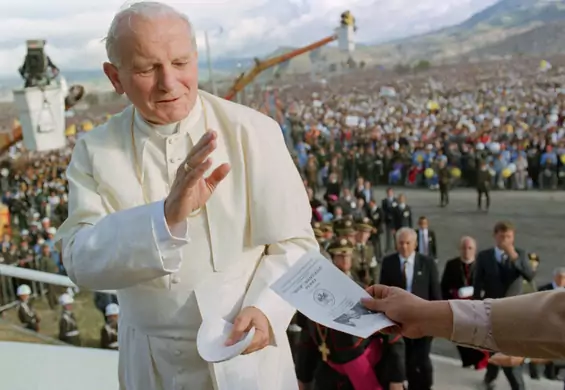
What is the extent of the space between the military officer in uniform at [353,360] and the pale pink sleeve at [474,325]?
248cm

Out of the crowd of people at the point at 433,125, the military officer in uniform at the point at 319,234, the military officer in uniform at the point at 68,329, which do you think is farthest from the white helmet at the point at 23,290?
the crowd of people at the point at 433,125

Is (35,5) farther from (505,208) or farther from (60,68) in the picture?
(505,208)

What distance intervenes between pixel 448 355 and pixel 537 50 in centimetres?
312

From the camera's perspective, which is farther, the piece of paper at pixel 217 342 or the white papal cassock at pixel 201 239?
the white papal cassock at pixel 201 239

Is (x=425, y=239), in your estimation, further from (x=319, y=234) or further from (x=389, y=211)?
(x=319, y=234)

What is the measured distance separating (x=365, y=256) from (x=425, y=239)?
65 cm

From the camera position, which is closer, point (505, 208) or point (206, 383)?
point (206, 383)

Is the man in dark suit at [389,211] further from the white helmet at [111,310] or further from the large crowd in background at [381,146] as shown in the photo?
the white helmet at [111,310]

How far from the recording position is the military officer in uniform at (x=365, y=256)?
17.4 ft

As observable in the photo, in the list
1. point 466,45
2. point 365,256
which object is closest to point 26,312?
point 365,256

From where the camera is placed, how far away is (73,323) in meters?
6.42

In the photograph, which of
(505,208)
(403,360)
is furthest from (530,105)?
(403,360)

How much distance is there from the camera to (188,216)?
1428mm

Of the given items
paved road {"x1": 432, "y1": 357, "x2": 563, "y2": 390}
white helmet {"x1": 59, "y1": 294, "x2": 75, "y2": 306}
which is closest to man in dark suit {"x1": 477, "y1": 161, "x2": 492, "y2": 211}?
paved road {"x1": 432, "y1": 357, "x2": 563, "y2": 390}
